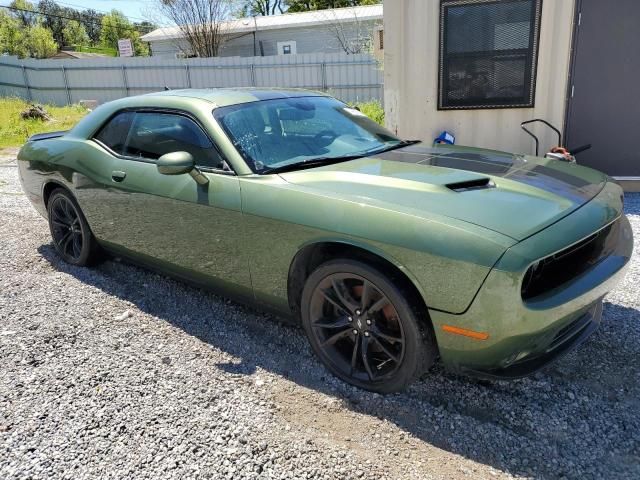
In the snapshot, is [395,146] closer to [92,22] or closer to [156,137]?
[156,137]

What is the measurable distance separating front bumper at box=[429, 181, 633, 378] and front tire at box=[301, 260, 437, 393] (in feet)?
0.49

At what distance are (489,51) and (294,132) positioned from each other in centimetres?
369

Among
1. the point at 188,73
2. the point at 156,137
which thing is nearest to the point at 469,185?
the point at 156,137

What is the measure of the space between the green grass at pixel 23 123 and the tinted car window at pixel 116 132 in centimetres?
1113

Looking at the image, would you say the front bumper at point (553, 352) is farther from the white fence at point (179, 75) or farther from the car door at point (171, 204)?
the white fence at point (179, 75)

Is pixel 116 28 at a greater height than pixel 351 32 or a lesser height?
greater

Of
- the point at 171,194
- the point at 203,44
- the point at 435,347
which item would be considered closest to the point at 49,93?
the point at 203,44

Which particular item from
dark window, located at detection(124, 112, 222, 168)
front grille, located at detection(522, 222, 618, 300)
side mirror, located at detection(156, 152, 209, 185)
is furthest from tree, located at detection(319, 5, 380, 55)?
front grille, located at detection(522, 222, 618, 300)

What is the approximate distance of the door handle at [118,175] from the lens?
375 cm

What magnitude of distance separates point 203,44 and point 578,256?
2499 cm

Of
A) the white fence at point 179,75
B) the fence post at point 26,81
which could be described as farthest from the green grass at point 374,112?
the fence post at point 26,81

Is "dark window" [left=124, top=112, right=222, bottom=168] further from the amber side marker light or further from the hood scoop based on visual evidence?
the amber side marker light

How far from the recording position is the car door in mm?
3107

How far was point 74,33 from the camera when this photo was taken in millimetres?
64812
